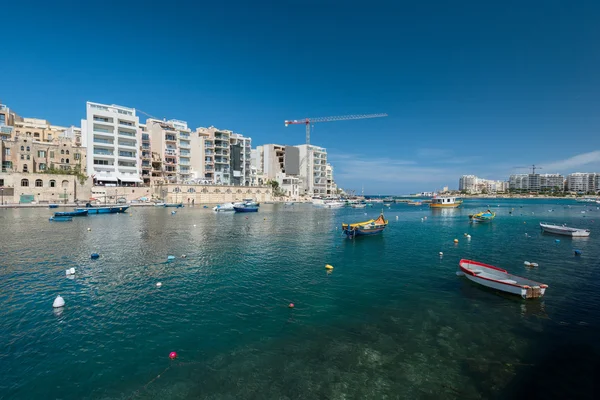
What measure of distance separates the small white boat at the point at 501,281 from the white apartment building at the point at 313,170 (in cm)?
12556

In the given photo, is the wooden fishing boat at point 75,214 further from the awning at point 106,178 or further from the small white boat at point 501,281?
the small white boat at point 501,281

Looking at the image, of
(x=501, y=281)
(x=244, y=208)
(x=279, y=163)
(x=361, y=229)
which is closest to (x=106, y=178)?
(x=244, y=208)

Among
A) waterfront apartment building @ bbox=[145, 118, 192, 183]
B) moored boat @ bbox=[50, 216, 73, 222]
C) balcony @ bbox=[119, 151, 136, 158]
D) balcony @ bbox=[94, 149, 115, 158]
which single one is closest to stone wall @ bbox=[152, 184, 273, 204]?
waterfront apartment building @ bbox=[145, 118, 192, 183]

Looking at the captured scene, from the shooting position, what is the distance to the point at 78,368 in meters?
10.3

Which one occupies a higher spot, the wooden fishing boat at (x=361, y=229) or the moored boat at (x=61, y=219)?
the moored boat at (x=61, y=219)

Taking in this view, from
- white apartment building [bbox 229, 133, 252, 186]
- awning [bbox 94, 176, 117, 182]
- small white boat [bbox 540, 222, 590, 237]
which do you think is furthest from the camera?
white apartment building [bbox 229, 133, 252, 186]

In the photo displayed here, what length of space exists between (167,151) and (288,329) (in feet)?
324

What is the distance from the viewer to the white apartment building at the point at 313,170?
481ft

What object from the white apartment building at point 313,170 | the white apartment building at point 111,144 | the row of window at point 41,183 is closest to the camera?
the row of window at point 41,183

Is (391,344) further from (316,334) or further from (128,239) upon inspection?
(128,239)

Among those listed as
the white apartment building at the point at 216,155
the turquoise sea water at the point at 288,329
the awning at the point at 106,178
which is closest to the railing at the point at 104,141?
the awning at the point at 106,178

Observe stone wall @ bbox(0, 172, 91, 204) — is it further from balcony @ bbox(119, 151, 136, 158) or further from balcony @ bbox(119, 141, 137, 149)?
balcony @ bbox(119, 141, 137, 149)

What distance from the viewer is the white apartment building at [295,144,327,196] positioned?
14662 cm

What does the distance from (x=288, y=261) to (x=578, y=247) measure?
1223 inches
